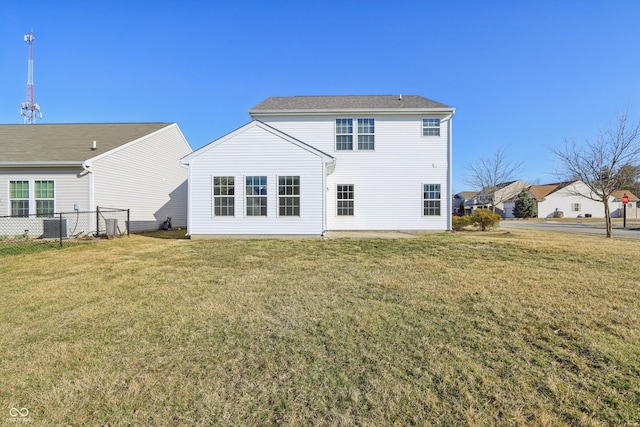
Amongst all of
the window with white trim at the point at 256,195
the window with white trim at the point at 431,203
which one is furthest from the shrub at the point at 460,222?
the window with white trim at the point at 256,195

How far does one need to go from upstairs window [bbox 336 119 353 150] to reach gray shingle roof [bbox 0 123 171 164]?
10.6m

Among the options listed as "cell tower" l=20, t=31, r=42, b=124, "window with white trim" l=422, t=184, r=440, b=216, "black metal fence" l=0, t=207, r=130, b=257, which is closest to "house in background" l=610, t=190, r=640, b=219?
"window with white trim" l=422, t=184, r=440, b=216

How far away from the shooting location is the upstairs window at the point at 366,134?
48.7 feet

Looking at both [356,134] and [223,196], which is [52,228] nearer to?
[223,196]

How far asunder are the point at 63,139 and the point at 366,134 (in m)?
15.5

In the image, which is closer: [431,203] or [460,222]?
[431,203]

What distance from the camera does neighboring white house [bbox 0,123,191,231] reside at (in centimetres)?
1286

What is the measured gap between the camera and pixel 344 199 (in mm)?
14898

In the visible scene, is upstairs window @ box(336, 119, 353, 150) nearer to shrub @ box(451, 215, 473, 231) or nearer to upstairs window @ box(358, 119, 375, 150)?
upstairs window @ box(358, 119, 375, 150)

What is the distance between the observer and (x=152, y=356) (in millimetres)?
3029

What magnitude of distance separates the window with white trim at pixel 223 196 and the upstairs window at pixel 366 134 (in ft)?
22.1

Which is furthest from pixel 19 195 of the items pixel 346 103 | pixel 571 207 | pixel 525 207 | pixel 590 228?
pixel 571 207

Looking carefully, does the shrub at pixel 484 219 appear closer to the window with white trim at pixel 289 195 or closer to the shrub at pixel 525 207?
the window with white trim at pixel 289 195

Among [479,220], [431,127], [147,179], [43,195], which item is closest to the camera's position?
[43,195]
